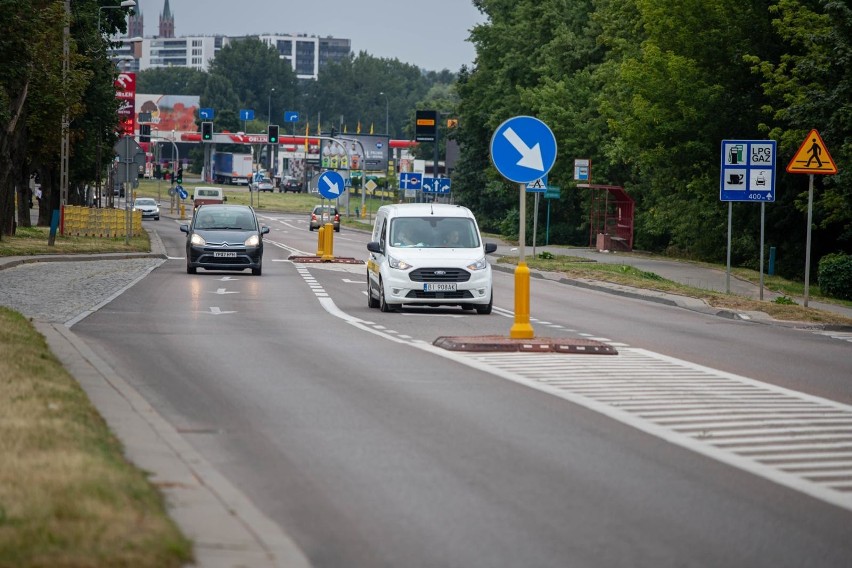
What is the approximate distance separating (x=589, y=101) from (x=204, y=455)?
195 feet

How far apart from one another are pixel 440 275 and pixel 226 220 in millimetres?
15311

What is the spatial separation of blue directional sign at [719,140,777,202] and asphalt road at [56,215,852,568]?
24.1 ft

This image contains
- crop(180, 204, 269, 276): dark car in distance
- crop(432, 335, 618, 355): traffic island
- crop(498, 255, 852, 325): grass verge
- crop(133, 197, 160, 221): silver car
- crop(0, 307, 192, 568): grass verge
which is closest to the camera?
crop(0, 307, 192, 568): grass verge

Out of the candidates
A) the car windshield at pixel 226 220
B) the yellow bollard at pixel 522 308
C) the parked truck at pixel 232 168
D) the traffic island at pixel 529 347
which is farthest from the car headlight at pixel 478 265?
the parked truck at pixel 232 168

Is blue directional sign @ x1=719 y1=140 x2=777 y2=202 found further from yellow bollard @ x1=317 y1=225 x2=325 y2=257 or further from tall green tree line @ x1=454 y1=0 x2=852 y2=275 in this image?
yellow bollard @ x1=317 y1=225 x2=325 y2=257

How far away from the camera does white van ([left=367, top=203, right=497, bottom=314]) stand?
25.1 m

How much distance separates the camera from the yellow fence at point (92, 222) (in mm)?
60219

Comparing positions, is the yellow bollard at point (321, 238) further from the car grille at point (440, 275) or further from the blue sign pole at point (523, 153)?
the blue sign pole at point (523, 153)

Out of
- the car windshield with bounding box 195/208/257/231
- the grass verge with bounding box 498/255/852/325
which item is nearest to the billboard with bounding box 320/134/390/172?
the grass verge with bounding box 498/255/852/325

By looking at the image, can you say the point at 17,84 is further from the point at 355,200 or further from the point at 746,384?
the point at 355,200

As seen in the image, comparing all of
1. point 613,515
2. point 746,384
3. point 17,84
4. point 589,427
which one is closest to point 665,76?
point 17,84

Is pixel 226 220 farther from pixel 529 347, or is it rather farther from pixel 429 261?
pixel 529 347

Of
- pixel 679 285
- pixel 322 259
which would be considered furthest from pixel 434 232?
pixel 322 259

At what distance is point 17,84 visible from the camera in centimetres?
4781
